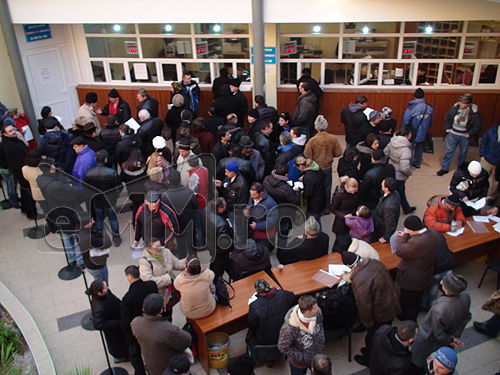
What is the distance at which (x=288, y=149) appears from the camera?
280 inches

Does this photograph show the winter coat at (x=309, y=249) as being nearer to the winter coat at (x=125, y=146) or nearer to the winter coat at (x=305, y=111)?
the winter coat at (x=125, y=146)

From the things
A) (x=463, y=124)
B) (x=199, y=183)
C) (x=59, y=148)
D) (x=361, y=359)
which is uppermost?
(x=59, y=148)

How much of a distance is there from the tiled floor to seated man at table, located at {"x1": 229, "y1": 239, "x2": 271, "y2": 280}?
82 cm

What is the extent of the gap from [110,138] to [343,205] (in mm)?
3880

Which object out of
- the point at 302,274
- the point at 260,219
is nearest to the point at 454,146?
the point at 260,219

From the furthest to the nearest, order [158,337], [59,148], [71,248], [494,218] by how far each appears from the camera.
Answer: [59,148] < [71,248] < [494,218] < [158,337]

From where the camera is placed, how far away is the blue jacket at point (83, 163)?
6.86 m

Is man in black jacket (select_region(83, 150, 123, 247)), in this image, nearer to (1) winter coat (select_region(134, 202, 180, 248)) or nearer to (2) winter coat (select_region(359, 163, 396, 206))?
(1) winter coat (select_region(134, 202, 180, 248))

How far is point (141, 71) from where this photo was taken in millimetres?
11531

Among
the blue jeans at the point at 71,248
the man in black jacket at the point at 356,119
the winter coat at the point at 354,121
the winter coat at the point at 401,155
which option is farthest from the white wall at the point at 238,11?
the blue jeans at the point at 71,248

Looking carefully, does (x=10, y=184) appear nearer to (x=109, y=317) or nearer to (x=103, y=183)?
(x=103, y=183)

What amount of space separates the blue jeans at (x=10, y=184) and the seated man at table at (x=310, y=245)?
5.36m

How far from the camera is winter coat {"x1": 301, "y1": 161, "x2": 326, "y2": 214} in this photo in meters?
6.47

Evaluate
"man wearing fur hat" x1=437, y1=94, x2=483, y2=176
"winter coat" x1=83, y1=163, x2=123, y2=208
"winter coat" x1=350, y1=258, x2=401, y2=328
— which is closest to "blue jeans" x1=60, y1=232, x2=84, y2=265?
"winter coat" x1=83, y1=163, x2=123, y2=208
